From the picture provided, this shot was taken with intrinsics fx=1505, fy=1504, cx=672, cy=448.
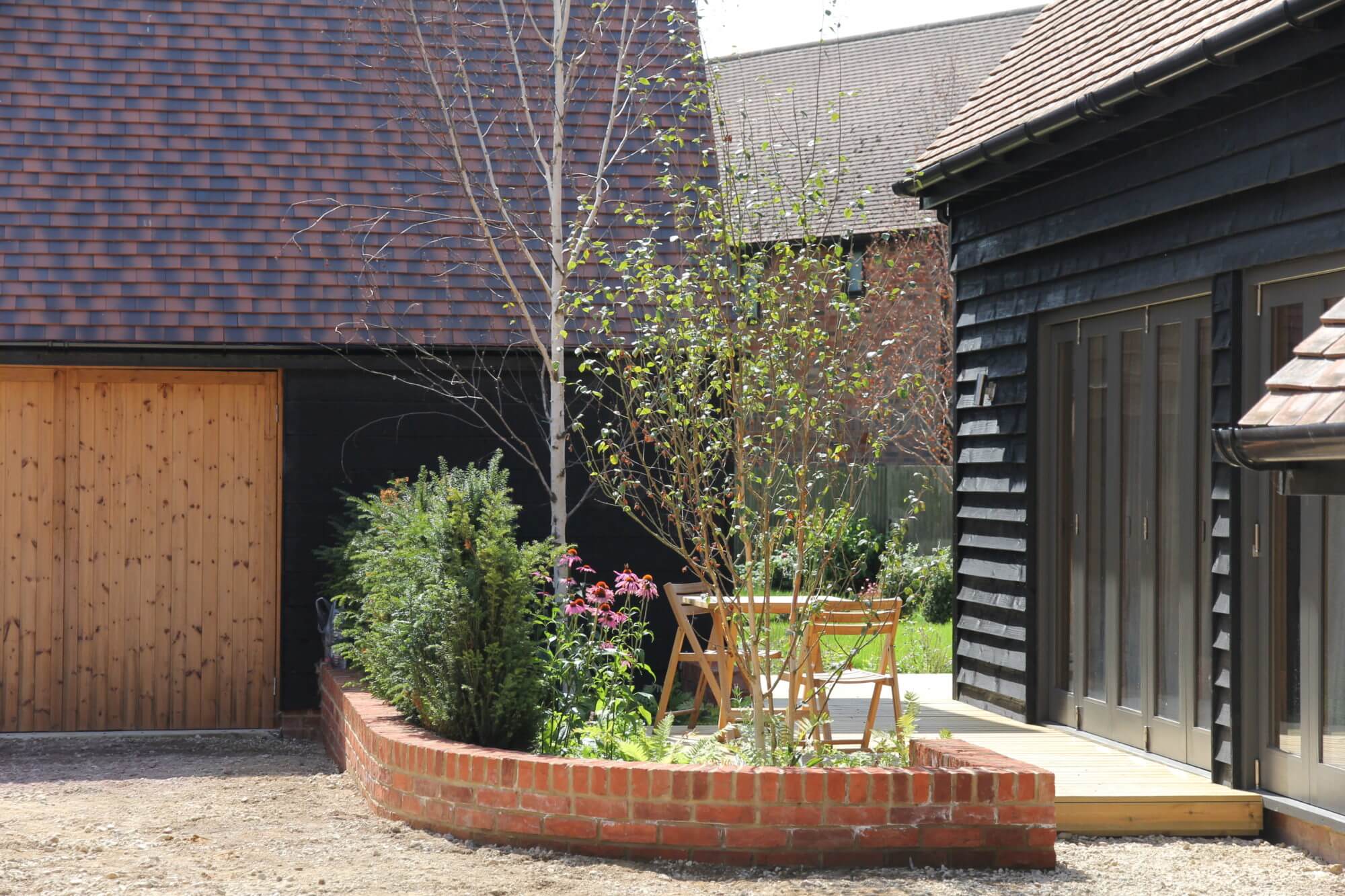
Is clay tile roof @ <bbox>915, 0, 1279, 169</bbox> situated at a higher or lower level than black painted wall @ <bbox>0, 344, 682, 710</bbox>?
higher

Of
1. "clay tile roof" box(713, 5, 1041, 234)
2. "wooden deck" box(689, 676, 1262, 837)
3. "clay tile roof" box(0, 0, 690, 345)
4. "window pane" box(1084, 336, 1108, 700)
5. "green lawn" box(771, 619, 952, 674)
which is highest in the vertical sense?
"clay tile roof" box(713, 5, 1041, 234)

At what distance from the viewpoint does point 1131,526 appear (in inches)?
304

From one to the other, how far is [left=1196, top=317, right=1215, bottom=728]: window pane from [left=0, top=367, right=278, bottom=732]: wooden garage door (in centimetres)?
594

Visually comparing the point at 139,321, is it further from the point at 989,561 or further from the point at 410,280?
the point at 989,561

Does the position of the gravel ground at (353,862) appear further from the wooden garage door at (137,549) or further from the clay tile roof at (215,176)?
the clay tile roof at (215,176)

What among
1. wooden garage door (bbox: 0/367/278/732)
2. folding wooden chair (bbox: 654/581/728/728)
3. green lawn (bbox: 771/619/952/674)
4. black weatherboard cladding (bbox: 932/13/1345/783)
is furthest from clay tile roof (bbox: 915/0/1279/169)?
wooden garage door (bbox: 0/367/278/732)

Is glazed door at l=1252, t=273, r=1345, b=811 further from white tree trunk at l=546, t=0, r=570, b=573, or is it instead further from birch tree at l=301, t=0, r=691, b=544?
birch tree at l=301, t=0, r=691, b=544

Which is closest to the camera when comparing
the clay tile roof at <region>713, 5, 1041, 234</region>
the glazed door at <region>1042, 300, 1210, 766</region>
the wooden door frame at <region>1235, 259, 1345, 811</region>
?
the wooden door frame at <region>1235, 259, 1345, 811</region>

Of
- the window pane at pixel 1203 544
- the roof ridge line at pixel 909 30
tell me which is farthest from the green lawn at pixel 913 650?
the roof ridge line at pixel 909 30

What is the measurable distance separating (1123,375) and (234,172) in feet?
19.9

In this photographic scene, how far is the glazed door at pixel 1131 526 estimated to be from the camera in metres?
7.08

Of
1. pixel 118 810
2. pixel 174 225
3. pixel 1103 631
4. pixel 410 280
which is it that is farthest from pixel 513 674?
pixel 174 225

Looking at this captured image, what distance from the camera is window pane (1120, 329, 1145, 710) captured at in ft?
25.1

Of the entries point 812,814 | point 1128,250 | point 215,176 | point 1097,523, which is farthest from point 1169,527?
point 215,176
